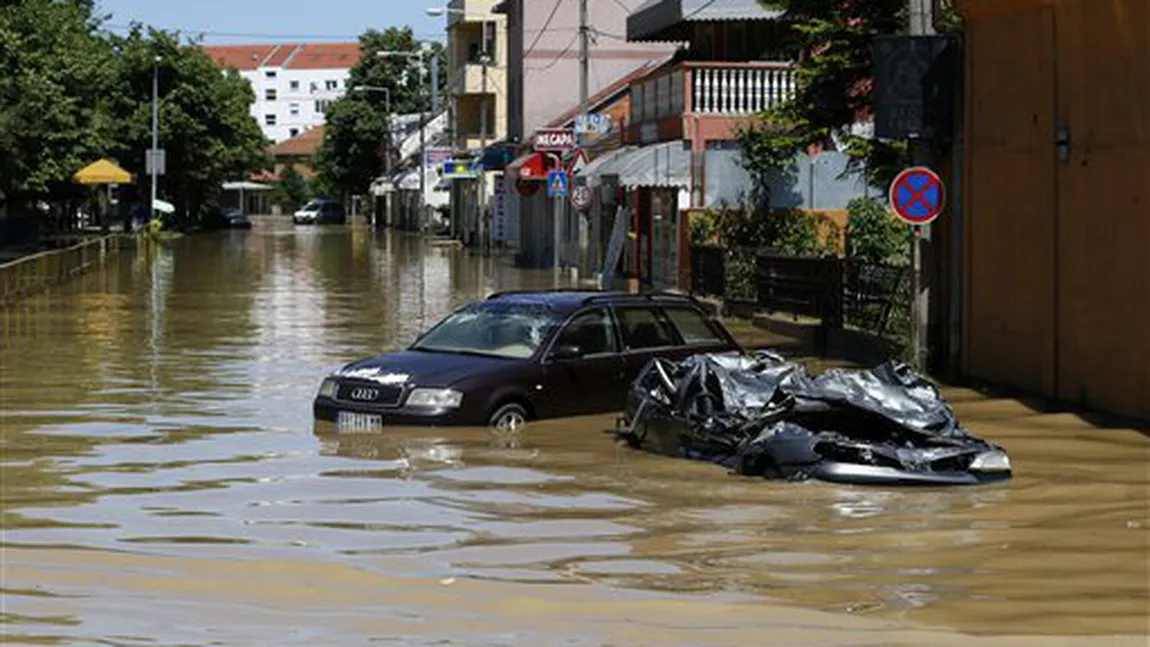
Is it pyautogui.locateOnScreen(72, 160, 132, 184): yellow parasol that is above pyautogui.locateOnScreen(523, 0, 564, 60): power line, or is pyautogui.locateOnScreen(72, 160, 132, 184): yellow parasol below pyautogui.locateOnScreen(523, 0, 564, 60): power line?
below

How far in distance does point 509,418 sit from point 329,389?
170 cm

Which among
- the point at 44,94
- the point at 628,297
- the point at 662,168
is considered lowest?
the point at 628,297

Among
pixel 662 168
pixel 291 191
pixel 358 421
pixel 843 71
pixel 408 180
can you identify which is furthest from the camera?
pixel 291 191

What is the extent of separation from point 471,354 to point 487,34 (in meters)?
68.3

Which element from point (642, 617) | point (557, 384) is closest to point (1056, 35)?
point (557, 384)

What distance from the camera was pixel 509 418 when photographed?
17.3m

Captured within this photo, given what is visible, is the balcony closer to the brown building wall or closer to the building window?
the brown building wall

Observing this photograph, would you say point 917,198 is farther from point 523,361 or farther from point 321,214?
point 321,214

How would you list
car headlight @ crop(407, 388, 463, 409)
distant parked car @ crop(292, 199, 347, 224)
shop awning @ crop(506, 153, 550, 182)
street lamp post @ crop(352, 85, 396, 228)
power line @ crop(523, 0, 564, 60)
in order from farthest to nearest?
distant parked car @ crop(292, 199, 347, 224), street lamp post @ crop(352, 85, 396, 228), power line @ crop(523, 0, 564, 60), shop awning @ crop(506, 153, 550, 182), car headlight @ crop(407, 388, 463, 409)

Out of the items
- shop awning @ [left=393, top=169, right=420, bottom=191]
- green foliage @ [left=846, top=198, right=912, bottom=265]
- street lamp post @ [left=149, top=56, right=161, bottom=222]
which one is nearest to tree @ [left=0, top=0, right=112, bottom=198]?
street lamp post @ [left=149, top=56, right=161, bottom=222]

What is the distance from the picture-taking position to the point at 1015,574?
10.5 meters

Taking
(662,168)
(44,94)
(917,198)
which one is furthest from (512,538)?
(44,94)

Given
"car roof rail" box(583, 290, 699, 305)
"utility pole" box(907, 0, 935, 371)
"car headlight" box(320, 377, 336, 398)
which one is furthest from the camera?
"utility pole" box(907, 0, 935, 371)

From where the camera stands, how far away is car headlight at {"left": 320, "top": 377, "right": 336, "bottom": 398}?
17531 millimetres
